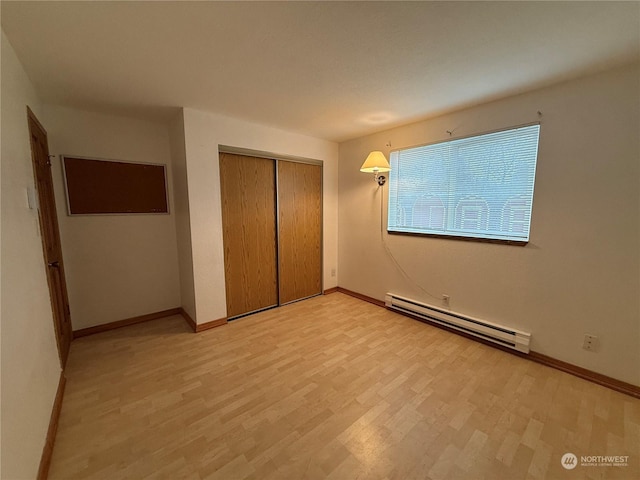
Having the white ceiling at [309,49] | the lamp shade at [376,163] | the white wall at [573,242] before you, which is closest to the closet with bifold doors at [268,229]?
the white ceiling at [309,49]

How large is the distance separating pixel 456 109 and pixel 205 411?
133 inches

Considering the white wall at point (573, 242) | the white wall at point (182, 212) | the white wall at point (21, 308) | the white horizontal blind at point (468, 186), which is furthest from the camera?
the white wall at point (182, 212)

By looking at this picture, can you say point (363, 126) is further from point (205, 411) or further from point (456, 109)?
point (205, 411)

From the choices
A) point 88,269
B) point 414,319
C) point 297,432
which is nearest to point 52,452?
point 297,432

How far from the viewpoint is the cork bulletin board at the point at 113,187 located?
2.58 meters

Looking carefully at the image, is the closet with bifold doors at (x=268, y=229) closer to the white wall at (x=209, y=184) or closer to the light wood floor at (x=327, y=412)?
the white wall at (x=209, y=184)

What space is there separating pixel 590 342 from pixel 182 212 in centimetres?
393

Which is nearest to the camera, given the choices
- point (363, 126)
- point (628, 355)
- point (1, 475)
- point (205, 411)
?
point (1, 475)

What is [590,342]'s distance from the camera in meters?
2.02

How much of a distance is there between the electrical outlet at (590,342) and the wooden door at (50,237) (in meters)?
4.18

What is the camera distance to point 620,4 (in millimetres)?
1229

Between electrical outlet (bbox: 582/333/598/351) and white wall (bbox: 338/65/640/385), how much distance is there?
0.03 m

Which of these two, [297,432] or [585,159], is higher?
[585,159]

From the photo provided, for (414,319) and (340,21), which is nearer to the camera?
(340,21)
